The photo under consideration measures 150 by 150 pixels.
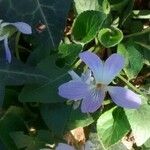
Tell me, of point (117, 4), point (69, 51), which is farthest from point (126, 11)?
point (69, 51)

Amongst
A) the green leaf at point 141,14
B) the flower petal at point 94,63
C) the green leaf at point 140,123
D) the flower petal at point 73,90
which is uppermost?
the flower petal at point 94,63

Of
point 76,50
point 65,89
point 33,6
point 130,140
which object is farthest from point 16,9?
point 130,140

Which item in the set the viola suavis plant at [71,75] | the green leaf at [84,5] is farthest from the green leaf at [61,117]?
the green leaf at [84,5]

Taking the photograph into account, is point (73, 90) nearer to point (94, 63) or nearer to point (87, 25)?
point (94, 63)

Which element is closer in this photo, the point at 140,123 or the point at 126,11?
the point at 140,123

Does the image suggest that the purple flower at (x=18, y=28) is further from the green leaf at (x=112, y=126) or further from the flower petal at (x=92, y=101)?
the green leaf at (x=112, y=126)
